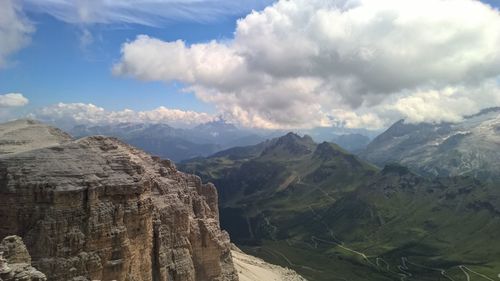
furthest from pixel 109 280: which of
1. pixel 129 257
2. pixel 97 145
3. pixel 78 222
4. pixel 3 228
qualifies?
pixel 97 145

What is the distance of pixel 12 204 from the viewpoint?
2415 inches

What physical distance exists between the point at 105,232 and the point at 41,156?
13.0 m

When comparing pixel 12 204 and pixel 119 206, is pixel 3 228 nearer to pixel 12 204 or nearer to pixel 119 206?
pixel 12 204

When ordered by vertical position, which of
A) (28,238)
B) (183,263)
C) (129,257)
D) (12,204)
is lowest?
(183,263)

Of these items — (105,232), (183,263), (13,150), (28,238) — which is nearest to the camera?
(28,238)

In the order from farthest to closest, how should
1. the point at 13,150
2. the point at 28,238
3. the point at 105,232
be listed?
the point at 13,150, the point at 105,232, the point at 28,238

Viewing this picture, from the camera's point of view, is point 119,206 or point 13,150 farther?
point 13,150

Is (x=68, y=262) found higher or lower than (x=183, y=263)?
higher

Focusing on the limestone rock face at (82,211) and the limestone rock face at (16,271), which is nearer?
the limestone rock face at (16,271)

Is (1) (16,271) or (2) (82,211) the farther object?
(2) (82,211)

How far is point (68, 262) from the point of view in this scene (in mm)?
60719

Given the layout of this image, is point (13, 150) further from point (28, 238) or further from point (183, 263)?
point (183, 263)

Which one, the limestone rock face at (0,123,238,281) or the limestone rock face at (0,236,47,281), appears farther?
the limestone rock face at (0,123,238,281)

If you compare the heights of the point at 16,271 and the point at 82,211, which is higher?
the point at 82,211
